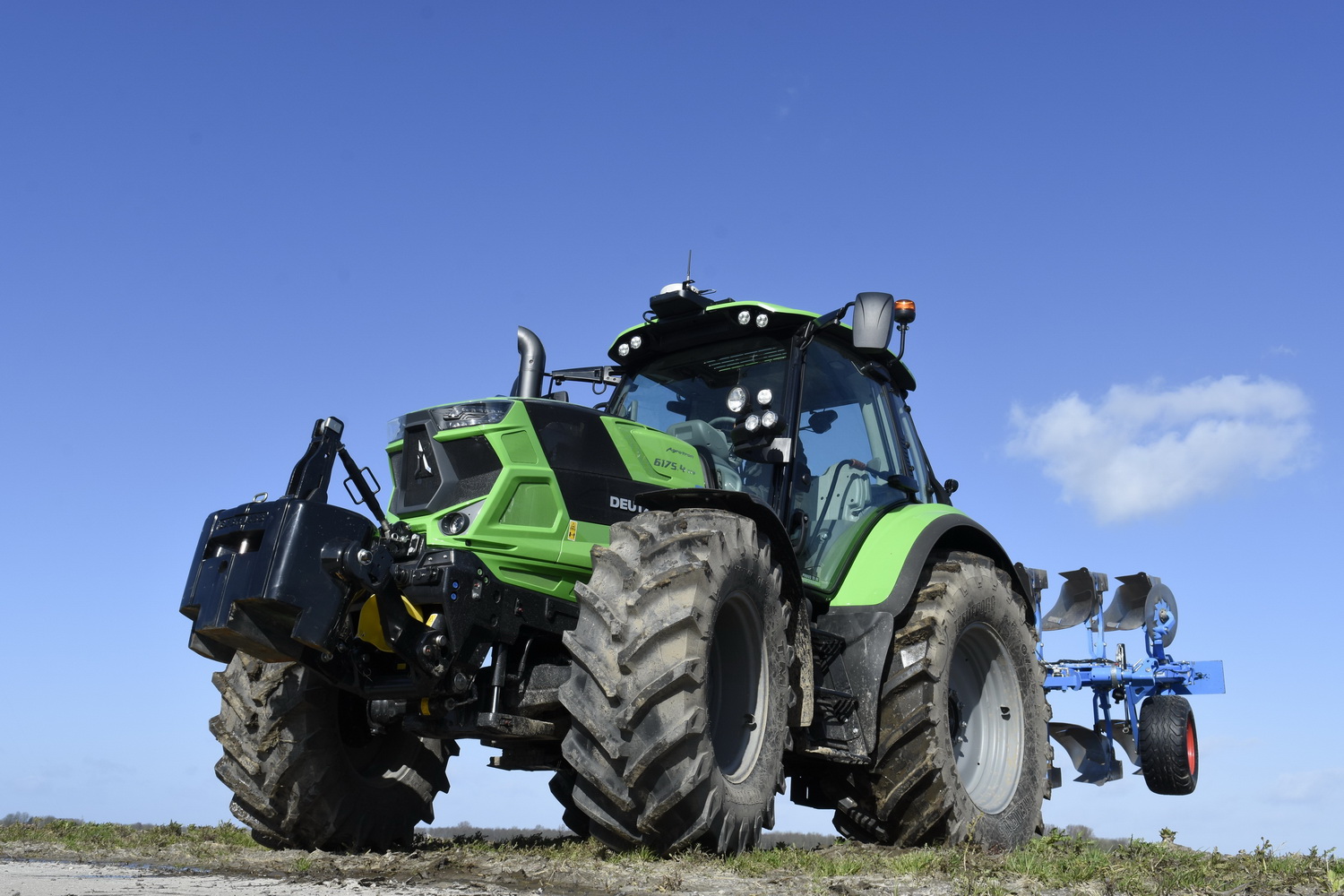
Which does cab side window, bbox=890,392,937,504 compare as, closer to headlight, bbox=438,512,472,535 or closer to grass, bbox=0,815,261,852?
headlight, bbox=438,512,472,535

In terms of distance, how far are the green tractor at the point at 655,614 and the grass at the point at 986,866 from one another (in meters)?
0.28

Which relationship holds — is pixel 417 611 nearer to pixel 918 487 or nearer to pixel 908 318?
pixel 908 318

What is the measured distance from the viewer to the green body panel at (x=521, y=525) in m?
5.79

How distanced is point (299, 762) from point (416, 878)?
1623 millimetres

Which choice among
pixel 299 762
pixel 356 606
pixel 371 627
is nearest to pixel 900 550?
pixel 371 627

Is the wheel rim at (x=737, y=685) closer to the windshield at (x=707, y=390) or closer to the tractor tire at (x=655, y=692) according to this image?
the tractor tire at (x=655, y=692)

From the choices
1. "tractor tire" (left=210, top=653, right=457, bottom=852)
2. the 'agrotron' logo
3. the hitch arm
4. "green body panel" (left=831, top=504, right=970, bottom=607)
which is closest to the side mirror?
"green body panel" (left=831, top=504, right=970, bottom=607)

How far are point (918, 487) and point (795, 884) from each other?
13.7 feet

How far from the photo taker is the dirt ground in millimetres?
4230

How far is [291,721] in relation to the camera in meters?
6.26

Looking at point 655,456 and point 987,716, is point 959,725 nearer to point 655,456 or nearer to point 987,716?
point 987,716

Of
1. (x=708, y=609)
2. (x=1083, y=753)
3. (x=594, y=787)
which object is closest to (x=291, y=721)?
(x=594, y=787)

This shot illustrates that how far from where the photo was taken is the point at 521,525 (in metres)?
5.89

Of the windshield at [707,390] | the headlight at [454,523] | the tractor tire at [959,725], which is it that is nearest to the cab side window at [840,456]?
the windshield at [707,390]
